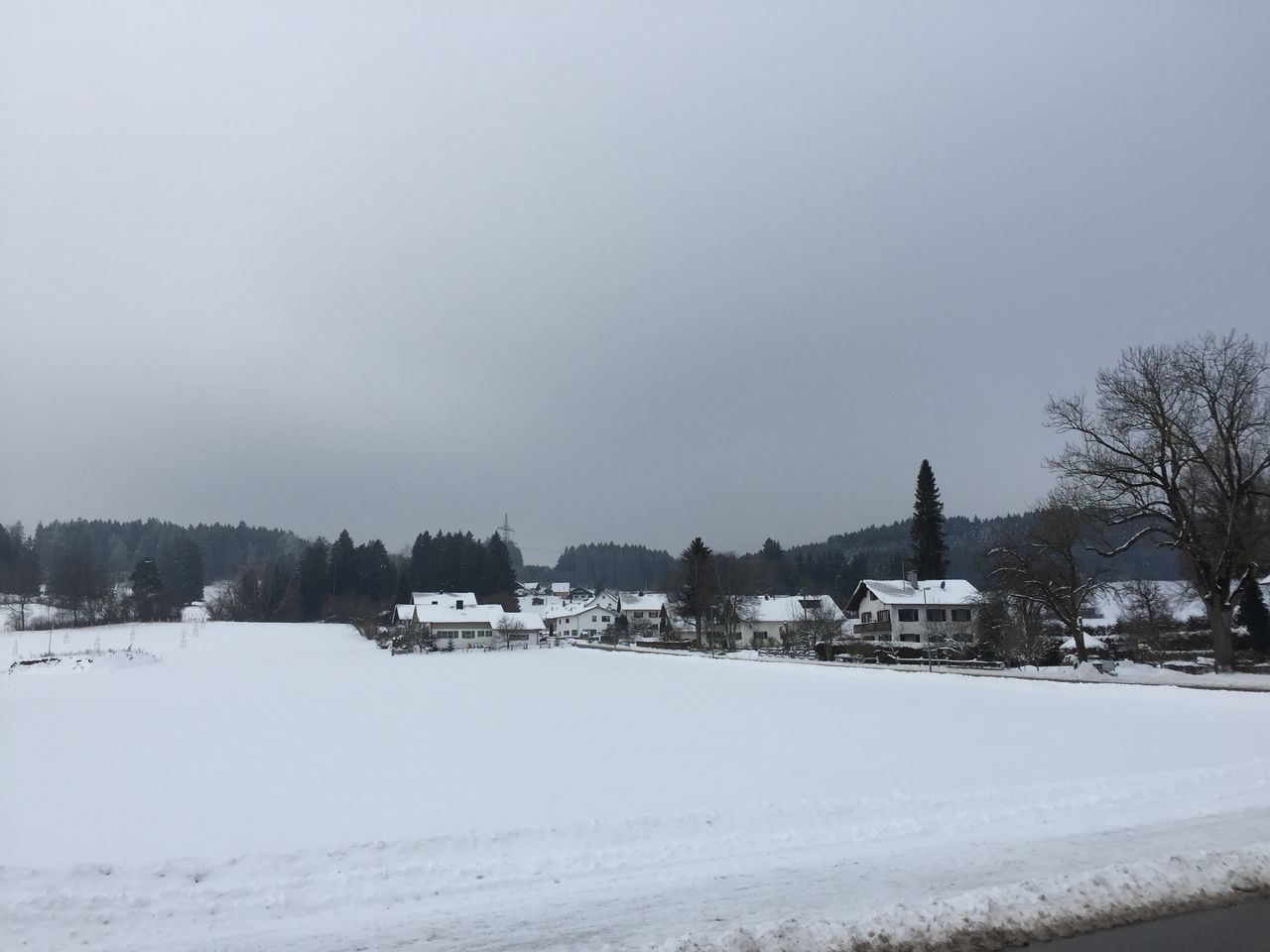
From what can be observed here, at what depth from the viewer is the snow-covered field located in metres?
7.07

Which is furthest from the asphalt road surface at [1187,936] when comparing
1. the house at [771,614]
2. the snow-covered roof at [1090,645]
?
the house at [771,614]

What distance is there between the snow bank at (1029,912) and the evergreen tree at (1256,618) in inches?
1774

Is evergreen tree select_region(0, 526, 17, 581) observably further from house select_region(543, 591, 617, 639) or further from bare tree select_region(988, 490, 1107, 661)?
bare tree select_region(988, 490, 1107, 661)

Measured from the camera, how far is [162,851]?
911 cm

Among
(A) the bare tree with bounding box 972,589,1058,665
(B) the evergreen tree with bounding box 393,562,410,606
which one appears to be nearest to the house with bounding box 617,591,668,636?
(B) the evergreen tree with bounding box 393,562,410,606

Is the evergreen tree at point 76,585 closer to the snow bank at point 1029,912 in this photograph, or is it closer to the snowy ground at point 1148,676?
the snowy ground at point 1148,676

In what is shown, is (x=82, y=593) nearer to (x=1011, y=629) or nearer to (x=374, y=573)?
(x=374, y=573)

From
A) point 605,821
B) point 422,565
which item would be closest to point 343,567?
point 422,565

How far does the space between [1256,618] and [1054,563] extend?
12.6 metres

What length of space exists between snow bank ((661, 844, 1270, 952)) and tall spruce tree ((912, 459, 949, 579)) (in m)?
74.8

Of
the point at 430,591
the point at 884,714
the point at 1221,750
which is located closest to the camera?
the point at 1221,750

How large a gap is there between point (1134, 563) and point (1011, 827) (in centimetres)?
8993

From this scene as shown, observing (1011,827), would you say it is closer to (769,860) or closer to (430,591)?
(769,860)

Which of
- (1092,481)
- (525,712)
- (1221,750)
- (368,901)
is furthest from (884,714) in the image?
(1092,481)
